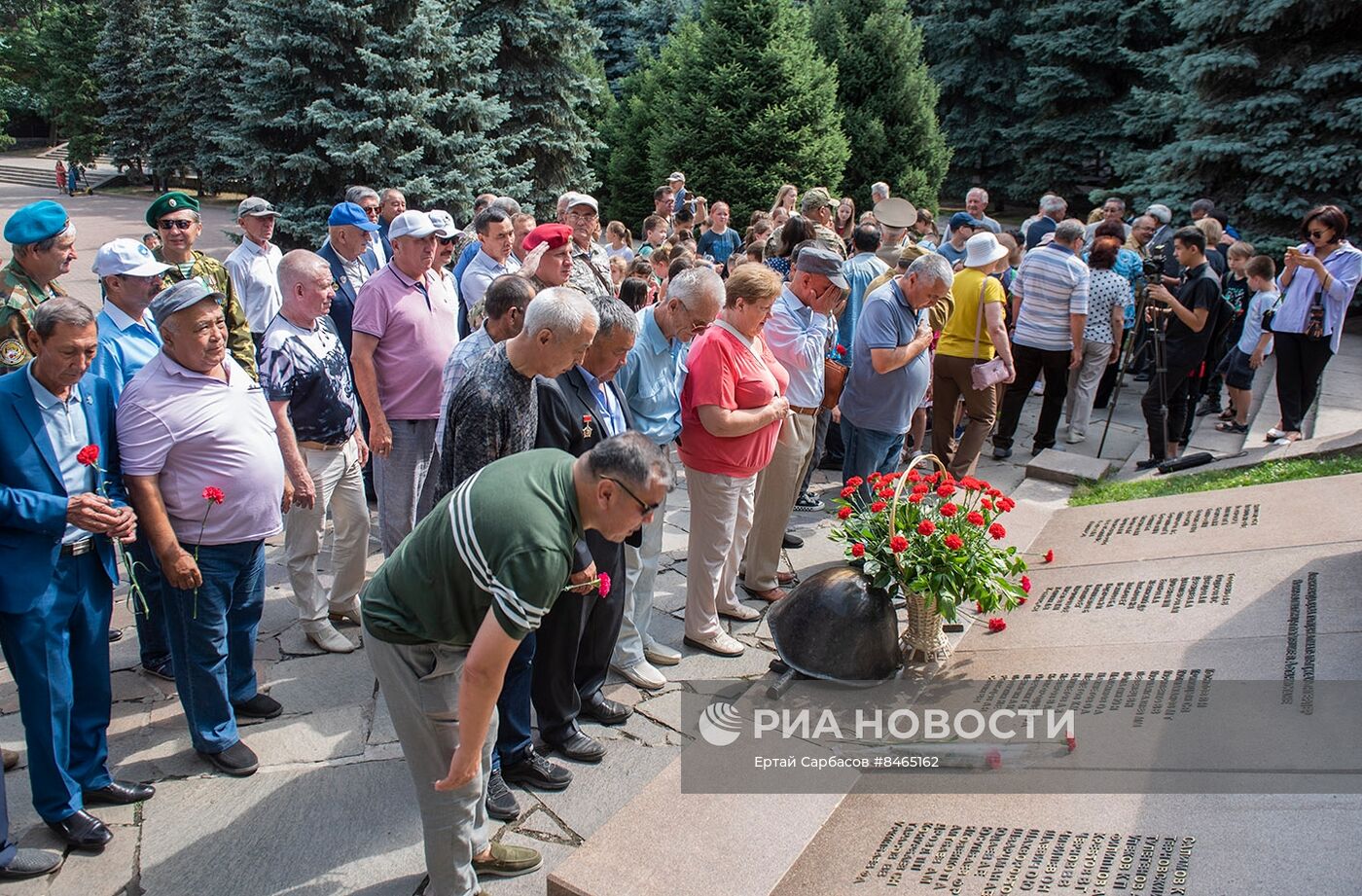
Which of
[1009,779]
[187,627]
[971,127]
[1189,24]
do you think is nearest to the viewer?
[1009,779]

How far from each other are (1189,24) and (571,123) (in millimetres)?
10382

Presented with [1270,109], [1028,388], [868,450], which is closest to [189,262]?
[868,450]

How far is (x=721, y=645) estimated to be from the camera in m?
5.05

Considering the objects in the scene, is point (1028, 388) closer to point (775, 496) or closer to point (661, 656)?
point (775, 496)

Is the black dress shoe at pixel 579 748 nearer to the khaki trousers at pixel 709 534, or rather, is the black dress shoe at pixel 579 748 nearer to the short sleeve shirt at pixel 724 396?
the khaki trousers at pixel 709 534

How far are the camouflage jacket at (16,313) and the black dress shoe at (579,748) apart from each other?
2.65 m

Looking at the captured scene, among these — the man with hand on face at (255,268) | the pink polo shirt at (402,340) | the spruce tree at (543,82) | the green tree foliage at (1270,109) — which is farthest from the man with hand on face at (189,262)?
the green tree foliage at (1270,109)

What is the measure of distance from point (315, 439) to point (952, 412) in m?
4.64

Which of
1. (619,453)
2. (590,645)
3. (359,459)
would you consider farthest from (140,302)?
(619,453)

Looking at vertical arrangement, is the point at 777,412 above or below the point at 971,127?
below

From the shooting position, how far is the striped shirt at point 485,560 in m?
2.54

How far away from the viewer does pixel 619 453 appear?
8.51 ft

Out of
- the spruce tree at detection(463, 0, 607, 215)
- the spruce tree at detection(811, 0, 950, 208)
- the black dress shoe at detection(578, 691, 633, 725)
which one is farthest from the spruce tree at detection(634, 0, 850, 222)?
the black dress shoe at detection(578, 691, 633, 725)

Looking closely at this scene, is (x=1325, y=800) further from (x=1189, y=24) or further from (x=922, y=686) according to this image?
(x=1189, y=24)
